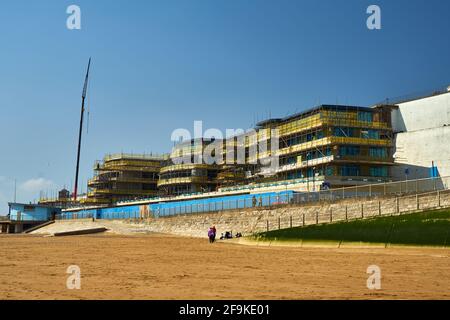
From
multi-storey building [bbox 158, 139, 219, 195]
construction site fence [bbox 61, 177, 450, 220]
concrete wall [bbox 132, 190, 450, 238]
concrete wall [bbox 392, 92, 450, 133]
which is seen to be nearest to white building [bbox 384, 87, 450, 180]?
concrete wall [bbox 392, 92, 450, 133]

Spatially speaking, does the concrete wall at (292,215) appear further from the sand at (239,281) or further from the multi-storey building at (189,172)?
the multi-storey building at (189,172)

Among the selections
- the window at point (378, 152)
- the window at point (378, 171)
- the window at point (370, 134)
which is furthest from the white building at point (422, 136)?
the window at point (370, 134)

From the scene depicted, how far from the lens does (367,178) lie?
241 ft

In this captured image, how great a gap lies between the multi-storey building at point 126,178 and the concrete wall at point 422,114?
71782 mm

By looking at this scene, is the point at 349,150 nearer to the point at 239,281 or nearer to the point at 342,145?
the point at 342,145

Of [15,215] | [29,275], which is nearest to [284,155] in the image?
[15,215]

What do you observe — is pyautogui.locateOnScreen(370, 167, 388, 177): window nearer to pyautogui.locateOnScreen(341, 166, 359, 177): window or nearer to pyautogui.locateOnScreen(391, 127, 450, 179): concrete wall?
pyautogui.locateOnScreen(391, 127, 450, 179): concrete wall

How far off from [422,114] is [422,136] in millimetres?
3524

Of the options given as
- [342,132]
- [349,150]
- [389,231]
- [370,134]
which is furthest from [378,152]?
[389,231]

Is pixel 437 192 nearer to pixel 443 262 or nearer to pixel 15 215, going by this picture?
pixel 443 262

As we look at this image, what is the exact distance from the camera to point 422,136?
246ft

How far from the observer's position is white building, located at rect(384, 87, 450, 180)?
236 feet
